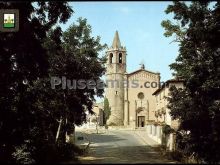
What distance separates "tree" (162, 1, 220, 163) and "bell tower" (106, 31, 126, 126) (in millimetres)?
55088

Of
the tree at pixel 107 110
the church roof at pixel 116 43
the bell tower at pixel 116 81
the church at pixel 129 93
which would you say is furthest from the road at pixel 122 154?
the church roof at pixel 116 43

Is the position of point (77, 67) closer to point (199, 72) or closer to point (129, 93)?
point (199, 72)

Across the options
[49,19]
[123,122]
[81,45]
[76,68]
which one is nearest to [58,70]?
[76,68]

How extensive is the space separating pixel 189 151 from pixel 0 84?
48.9 feet

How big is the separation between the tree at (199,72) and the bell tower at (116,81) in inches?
2169

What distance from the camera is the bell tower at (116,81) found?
84.3 meters

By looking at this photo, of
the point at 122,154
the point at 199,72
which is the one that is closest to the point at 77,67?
the point at 122,154

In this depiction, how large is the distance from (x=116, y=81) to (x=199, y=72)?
62.1 m

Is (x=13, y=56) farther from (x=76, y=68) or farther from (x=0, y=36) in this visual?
(x=76, y=68)

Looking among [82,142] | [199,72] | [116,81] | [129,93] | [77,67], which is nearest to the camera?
[199,72]

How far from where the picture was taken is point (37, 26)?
2105 centimetres

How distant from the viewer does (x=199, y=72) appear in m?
26.1

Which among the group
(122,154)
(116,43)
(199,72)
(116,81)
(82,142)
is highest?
(116,43)

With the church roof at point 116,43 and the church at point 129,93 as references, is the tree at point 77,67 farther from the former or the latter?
the church roof at point 116,43
